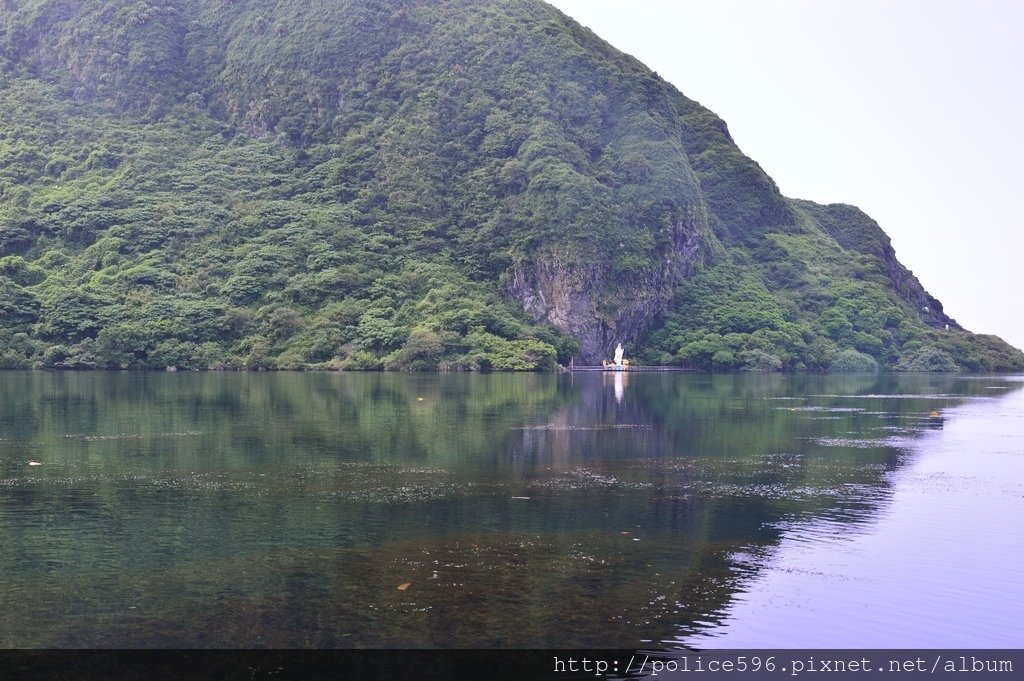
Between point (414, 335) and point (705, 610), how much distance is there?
382 ft

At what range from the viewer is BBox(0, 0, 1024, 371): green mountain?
13688cm

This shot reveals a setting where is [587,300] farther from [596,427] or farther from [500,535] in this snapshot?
[500,535]

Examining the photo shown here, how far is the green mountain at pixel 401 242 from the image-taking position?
136875mm

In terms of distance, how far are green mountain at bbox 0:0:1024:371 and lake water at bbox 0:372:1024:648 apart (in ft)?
287

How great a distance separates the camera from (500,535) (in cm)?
2466

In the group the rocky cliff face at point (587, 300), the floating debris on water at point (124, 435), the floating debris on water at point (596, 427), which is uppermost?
the rocky cliff face at point (587, 300)

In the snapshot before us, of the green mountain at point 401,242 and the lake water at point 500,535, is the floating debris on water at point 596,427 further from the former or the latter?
the green mountain at point 401,242

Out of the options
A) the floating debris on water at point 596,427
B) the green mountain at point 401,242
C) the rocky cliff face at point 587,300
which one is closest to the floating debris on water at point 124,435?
the floating debris on water at point 596,427

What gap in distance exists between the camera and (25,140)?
181625mm

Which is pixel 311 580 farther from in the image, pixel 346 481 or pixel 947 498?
pixel 947 498

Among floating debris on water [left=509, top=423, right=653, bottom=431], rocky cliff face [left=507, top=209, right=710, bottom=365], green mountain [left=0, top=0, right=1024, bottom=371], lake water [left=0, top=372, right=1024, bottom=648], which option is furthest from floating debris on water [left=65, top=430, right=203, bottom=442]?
rocky cliff face [left=507, top=209, right=710, bottom=365]

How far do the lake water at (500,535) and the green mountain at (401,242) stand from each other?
287ft

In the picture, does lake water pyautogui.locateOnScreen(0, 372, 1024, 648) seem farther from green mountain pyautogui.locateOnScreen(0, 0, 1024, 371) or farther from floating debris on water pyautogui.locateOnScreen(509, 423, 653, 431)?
green mountain pyautogui.locateOnScreen(0, 0, 1024, 371)

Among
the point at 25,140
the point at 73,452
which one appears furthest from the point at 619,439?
the point at 25,140
